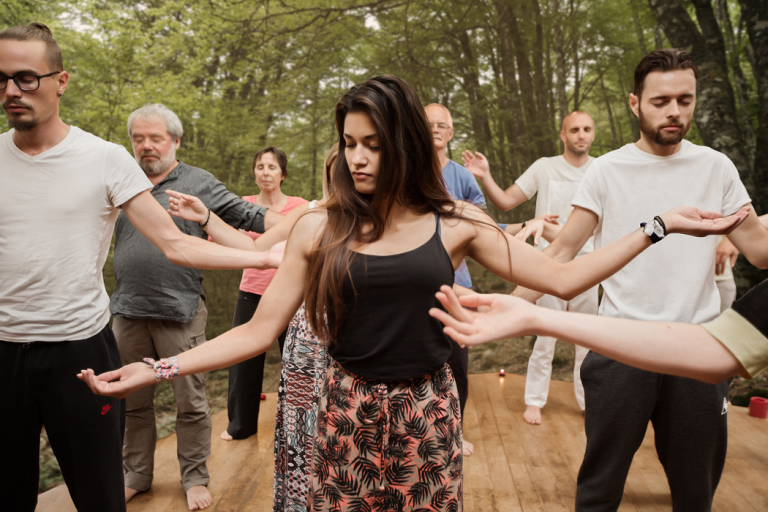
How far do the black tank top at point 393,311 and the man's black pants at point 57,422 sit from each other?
3.16ft

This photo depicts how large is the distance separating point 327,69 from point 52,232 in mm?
5172

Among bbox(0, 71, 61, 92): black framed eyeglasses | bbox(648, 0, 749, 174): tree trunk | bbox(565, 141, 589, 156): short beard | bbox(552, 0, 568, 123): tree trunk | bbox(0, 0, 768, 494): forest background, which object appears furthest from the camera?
bbox(552, 0, 568, 123): tree trunk

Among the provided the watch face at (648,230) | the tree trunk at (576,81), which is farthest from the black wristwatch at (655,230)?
the tree trunk at (576,81)

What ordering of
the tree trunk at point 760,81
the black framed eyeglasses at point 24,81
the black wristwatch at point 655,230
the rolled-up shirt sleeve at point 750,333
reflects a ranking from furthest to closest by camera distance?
the tree trunk at point 760,81 → the black framed eyeglasses at point 24,81 → the black wristwatch at point 655,230 → the rolled-up shirt sleeve at point 750,333

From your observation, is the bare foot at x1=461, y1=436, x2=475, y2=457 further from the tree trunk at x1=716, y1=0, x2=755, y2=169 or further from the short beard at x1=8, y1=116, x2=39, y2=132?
the tree trunk at x1=716, y1=0, x2=755, y2=169

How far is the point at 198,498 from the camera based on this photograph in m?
2.57

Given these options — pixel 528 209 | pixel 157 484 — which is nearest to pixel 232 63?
pixel 528 209

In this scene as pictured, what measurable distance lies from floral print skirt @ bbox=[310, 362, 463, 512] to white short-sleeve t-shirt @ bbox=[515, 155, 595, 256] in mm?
2574

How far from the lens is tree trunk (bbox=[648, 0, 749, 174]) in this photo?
4426 millimetres

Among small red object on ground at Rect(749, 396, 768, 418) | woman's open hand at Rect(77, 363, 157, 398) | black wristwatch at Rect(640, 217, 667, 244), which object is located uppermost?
black wristwatch at Rect(640, 217, 667, 244)

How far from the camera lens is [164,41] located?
5.93 m

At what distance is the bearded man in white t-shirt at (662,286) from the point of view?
1.63 meters

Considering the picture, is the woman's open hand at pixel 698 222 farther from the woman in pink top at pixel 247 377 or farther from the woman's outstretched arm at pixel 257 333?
the woman in pink top at pixel 247 377

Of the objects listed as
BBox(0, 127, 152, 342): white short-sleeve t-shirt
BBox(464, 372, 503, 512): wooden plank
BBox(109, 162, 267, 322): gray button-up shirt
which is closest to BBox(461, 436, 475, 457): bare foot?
A: BBox(464, 372, 503, 512): wooden plank
